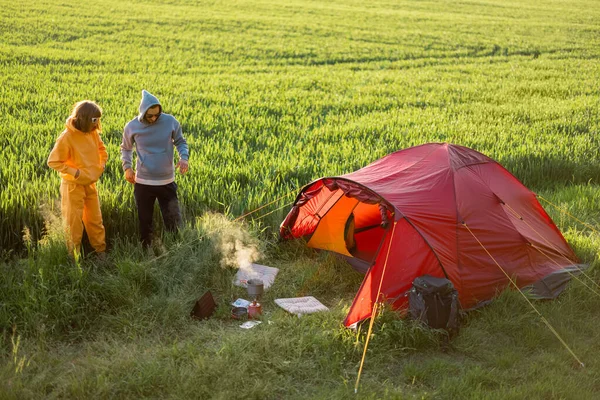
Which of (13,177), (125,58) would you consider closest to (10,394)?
(13,177)

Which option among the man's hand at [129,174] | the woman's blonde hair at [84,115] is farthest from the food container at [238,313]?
the woman's blonde hair at [84,115]

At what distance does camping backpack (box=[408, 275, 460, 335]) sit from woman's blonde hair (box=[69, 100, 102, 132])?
3112mm

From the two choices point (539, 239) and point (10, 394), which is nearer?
point (10, 394)

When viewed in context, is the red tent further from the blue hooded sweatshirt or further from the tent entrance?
the blue hooded sweatshirt

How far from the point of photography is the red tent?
570 centimetres

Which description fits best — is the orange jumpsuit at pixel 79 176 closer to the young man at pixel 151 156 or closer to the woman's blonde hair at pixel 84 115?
the woman's blonde hair at pixel 84 115

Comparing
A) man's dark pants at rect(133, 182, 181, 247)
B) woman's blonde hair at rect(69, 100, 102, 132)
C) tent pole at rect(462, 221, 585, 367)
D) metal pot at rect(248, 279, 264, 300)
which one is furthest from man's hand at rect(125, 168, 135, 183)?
tent pole at rect(462, 221, 585, 367)

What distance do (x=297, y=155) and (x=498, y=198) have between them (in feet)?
12.6

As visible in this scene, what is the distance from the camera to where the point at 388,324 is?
5.28m

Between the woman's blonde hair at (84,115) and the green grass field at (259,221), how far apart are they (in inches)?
44.1

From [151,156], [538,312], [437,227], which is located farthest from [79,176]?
[538,312]

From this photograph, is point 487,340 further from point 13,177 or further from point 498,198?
point 13,177

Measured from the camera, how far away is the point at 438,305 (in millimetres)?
5246

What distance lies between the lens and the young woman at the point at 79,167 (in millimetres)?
5914
